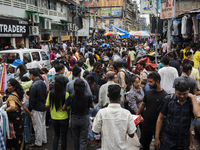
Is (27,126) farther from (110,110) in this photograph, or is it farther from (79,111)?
(110,110)

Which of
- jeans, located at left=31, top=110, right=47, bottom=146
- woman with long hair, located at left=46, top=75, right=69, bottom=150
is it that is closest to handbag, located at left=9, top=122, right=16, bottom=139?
woman with long hair, located at left=46, top=75, right=69, bottom=150

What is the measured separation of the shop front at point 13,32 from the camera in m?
14.8

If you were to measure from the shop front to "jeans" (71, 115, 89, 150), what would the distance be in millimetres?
13000

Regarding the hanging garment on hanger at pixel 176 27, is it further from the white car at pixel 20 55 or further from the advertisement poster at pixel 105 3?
the advertisement poster at pixel 105 3

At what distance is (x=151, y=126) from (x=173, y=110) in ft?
2.87

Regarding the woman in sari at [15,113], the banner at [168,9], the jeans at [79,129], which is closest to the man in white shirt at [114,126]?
the jeans at [79,129]

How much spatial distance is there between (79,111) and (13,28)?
1442 cm

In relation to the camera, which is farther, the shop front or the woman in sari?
the shop front

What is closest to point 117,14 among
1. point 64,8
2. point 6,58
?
point 64,8

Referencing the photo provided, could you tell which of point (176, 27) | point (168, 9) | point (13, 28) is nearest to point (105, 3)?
point (13, 28)

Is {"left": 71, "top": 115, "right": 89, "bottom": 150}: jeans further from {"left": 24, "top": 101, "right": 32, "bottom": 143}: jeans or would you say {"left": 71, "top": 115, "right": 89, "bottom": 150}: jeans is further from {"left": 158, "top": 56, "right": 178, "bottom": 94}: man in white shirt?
{"left": 158, "top": 56, "right": 178, "bottom": 94}: man in white shirt

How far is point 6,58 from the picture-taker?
927 cm

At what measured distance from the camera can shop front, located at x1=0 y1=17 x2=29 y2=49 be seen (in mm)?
14783

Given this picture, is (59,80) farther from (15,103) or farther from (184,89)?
(184,89)
